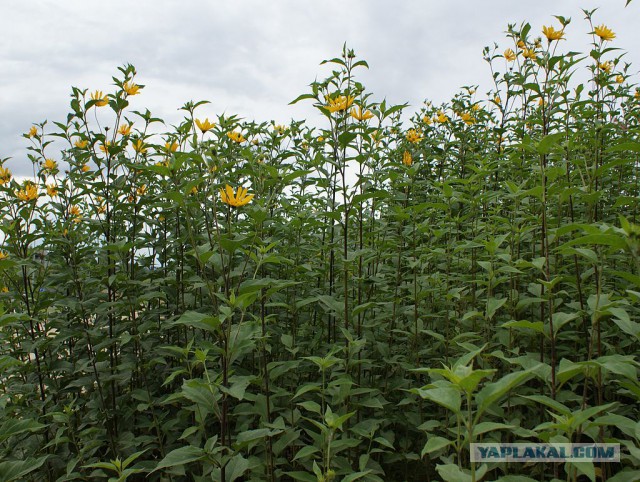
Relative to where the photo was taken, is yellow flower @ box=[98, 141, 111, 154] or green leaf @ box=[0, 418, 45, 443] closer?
green leaf @ box=[0, 418, 45, 443]

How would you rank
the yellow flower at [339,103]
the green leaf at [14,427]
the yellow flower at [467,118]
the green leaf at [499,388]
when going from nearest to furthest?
the green leaf at [499,388], the green leaf at [14,427], the yellow flower at [339,103], the yellow flower at [467,118]

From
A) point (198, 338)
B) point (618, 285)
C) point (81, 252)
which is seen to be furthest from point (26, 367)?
point (618, 285)

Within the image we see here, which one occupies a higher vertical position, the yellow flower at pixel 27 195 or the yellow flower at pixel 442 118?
the yellow flower at pixel 442 118

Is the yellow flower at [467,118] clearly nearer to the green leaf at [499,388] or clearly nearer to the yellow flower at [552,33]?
the yellow flower at [552,33]

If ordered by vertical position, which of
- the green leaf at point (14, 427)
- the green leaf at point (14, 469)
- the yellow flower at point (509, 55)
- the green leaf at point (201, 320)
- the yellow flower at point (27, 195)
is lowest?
the green leaf at point (14, 469)

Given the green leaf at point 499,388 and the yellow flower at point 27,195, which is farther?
the yellow flower at point 27,195

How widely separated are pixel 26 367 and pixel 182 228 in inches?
Answer: 52.3

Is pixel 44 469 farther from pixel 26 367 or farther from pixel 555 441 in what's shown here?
pixel 555 441

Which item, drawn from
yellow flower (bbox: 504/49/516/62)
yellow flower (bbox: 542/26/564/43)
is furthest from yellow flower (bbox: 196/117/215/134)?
yellow flower (bbox: 504/49/516/62)

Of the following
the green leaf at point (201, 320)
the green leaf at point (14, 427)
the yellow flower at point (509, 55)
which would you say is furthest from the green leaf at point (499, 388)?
the yellow flower at point (509, 55)

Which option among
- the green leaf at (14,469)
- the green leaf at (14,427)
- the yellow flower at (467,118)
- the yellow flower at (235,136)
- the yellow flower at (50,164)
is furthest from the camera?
the yellow flower at (467,118)

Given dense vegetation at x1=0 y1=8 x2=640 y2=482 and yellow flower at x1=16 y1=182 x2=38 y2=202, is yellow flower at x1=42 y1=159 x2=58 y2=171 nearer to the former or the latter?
dense vegetation at x1=0 y1=8 x2=640 y2=482

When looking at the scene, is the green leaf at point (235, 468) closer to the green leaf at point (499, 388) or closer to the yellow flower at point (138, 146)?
the green leaf at point (499, 388)

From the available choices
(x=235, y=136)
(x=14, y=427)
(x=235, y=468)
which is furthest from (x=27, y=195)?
(x=235, y=468)
